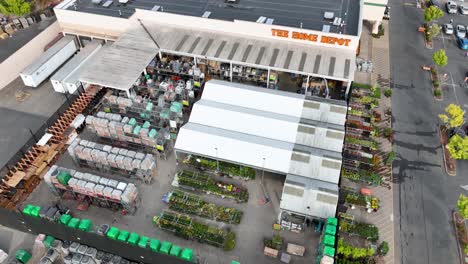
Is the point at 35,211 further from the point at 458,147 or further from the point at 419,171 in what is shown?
the point at 458,147

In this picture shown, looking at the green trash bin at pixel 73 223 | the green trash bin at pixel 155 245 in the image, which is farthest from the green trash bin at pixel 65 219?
the green trash bin at pixel 155 245

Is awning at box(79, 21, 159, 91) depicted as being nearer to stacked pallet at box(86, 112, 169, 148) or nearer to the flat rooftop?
stacked pallet at box(86, 112, 169, 148)

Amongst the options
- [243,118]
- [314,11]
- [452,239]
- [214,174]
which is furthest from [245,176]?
[314,11]

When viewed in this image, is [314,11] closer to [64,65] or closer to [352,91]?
[352,91]

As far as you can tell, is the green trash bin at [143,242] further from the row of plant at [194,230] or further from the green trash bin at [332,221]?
the green trash bin at [332,221]

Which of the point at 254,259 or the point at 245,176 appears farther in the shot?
the point at 245,176

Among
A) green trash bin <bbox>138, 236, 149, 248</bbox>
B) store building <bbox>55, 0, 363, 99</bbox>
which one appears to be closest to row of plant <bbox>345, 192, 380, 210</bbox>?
store building <bbox>55, 0, 363, 99</bbox>

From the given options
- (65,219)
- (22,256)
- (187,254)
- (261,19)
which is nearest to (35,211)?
(65,219)
